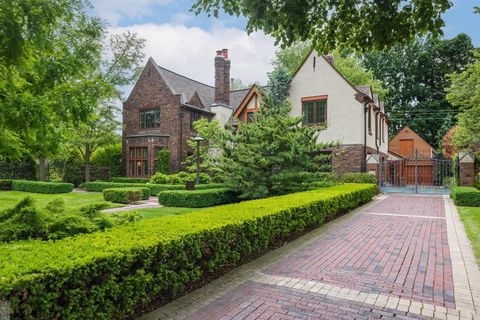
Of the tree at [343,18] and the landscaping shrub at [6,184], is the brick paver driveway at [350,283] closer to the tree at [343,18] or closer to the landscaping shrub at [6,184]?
the tree at [343,18]

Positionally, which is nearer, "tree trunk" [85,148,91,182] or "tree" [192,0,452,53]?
"tree" [192,0,452,53]

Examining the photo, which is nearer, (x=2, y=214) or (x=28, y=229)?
(x=28, y=229)

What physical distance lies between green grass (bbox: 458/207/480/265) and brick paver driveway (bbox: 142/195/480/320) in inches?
6.8

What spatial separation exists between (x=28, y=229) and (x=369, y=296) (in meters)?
4.65

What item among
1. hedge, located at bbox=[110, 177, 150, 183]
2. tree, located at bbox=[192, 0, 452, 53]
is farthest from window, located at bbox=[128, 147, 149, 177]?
tree, located at bbox=[192, 0, 452, 53]

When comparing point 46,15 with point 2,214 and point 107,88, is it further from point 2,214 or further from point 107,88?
point 2,214

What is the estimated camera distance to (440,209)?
13.2 meters

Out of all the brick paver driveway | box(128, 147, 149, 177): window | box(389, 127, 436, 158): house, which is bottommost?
the brick paver driveway

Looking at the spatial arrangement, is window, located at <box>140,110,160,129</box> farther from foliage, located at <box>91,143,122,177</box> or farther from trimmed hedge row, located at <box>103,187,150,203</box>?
trimmed hedge row, located at <box>103,187,150,203</box>

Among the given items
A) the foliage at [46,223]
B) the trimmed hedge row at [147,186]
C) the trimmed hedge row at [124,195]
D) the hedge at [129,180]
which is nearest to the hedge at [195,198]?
the trimmed hedge row at [124,195]

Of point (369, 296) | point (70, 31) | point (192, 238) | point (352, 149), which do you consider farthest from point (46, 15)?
point (352, 149)

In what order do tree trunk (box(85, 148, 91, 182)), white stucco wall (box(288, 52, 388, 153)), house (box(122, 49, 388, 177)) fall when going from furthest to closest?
tree trunk (box(85, 148, 91, 182)), house (box(122, 49, 388, 177)), white stucco wall (box(288, 52, 388, 153))

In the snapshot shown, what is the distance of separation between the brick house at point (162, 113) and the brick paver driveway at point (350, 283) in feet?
59.8

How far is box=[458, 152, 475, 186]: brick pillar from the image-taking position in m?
17.2
